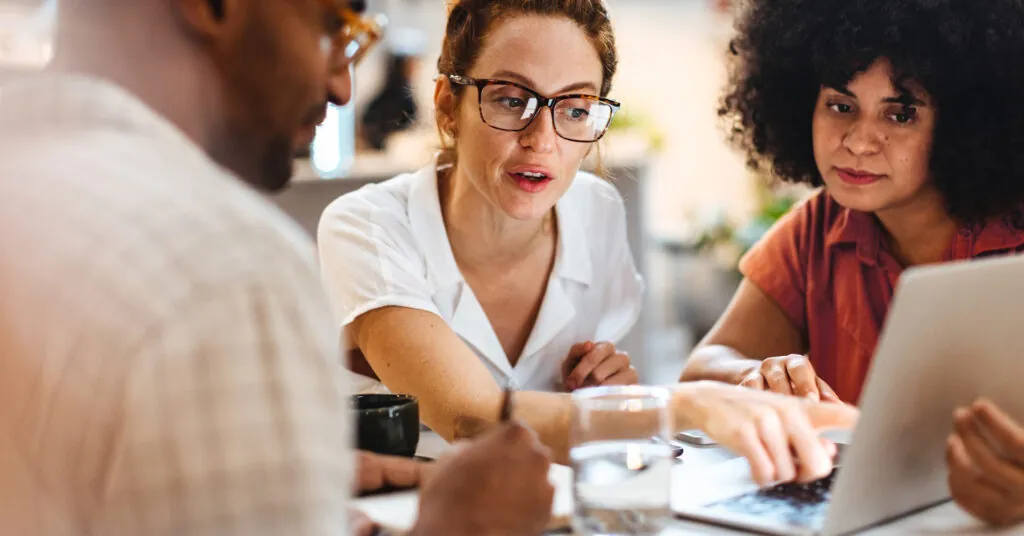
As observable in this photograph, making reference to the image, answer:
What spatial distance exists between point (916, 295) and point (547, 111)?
79 centimetres

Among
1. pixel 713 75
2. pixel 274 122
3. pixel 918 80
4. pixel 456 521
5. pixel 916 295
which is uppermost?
pixel 713 75

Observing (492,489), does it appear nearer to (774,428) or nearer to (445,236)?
(774,428)

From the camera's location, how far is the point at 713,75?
6754 millimetres

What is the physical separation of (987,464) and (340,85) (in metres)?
0.68

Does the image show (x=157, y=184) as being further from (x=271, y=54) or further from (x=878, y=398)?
(x=878, y=398)

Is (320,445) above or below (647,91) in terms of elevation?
below

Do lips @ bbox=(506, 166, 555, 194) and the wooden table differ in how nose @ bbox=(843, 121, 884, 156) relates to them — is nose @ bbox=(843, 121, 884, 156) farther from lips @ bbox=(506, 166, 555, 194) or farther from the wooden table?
the wooden table

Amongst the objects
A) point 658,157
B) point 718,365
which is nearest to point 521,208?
point 718,365

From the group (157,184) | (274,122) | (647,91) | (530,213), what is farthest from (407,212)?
(647,91)

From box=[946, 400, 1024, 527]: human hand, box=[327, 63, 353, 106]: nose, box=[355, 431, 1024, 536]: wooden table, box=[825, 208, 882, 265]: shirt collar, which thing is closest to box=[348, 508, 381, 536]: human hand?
box=[355, 431, 1024, 536]: wooden table

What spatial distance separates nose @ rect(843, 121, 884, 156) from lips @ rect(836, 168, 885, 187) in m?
0.03

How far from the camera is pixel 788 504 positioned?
1.03m

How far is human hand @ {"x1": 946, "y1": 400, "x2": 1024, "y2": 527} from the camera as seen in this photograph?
0.95 m

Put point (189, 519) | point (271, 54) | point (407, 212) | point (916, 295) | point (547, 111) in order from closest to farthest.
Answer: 1. point (189, 519)
2. point (271, 54)
3. point (916, 295)
4. point (547, 111)
5. point (407, 212)
